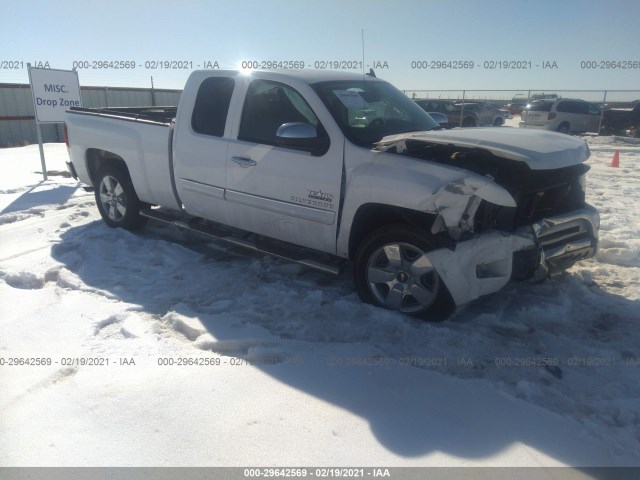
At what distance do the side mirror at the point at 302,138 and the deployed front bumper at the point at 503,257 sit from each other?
49.6 inches

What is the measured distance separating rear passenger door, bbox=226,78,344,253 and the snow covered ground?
20.9 inches

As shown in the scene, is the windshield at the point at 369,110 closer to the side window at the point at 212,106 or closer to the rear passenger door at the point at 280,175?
the rear passenger door at the point at 280,175

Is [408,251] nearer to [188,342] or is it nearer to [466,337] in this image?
[466,337]

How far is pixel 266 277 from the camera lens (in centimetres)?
478

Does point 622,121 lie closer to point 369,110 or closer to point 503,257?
point 369,110

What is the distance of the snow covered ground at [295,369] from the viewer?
2.55 meters

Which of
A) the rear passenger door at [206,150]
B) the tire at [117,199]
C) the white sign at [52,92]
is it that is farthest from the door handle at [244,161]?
the white sign at [52,92]

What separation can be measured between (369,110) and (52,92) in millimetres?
7876

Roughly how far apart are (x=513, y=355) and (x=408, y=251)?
1.03m

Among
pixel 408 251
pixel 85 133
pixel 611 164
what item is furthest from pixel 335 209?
pixel 611 164

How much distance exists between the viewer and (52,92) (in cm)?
980

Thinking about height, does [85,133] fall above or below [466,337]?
above

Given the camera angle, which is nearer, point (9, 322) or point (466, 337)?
point (466, 337)

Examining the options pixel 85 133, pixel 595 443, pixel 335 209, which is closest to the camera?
pixel 595 443
